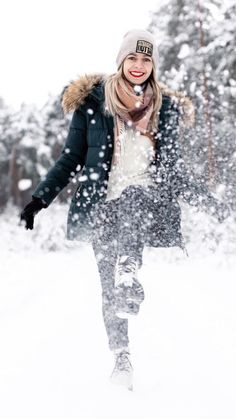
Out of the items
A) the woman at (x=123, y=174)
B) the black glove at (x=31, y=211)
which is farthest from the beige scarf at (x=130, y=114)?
the black glove at (x=31, y=211)

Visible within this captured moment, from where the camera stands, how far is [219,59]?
18.3 meters

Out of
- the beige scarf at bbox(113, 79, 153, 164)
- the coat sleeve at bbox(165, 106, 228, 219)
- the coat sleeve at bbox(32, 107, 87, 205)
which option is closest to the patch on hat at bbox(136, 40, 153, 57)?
the beige scarf at bbox(113, 79, 153, 164)

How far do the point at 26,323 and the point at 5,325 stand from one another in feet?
0.68

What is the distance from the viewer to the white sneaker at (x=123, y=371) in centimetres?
331

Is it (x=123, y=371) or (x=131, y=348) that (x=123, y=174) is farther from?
(x=131, y=348)

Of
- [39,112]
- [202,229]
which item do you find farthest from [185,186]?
[39,112]

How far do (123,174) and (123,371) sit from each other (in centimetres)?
117

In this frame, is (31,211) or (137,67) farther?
(137,67)

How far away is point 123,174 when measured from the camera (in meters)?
3.52

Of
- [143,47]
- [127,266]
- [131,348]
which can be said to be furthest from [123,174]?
[131,348]

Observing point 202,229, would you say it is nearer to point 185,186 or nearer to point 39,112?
point 185,186

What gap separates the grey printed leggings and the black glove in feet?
1.15

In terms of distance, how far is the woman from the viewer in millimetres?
3461

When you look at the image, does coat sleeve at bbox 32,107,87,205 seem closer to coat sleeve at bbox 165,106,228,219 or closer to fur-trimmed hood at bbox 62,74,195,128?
fur-trimmed hood at bbox 62,74,195,128
